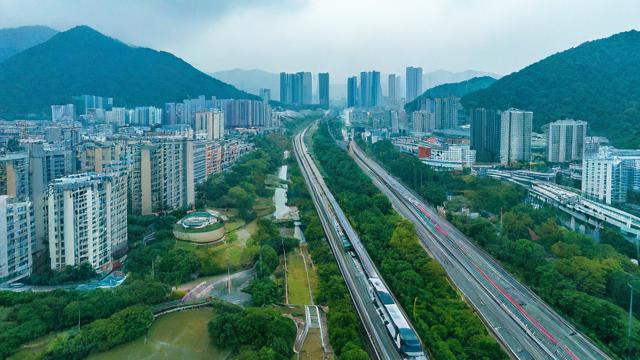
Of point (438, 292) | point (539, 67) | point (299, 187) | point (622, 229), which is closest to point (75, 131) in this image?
point (299, 187)

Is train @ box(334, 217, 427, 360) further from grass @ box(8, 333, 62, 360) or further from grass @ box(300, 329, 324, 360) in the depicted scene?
grass @ box(8, 333, 62, 360)

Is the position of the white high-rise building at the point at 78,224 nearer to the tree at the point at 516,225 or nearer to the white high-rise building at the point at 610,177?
the tree at the point at 516,225

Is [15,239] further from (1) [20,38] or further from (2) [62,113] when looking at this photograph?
(1) [20,38]

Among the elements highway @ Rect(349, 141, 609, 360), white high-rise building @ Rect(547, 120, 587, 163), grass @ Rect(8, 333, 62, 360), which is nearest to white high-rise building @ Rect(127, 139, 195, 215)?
grass @ Rect(8, 333, 62, 360)

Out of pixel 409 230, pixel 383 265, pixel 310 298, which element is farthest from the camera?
pixel 409 230

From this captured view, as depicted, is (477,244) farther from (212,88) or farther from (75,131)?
(212,88)

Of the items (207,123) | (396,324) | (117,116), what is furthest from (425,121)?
(396,324)
